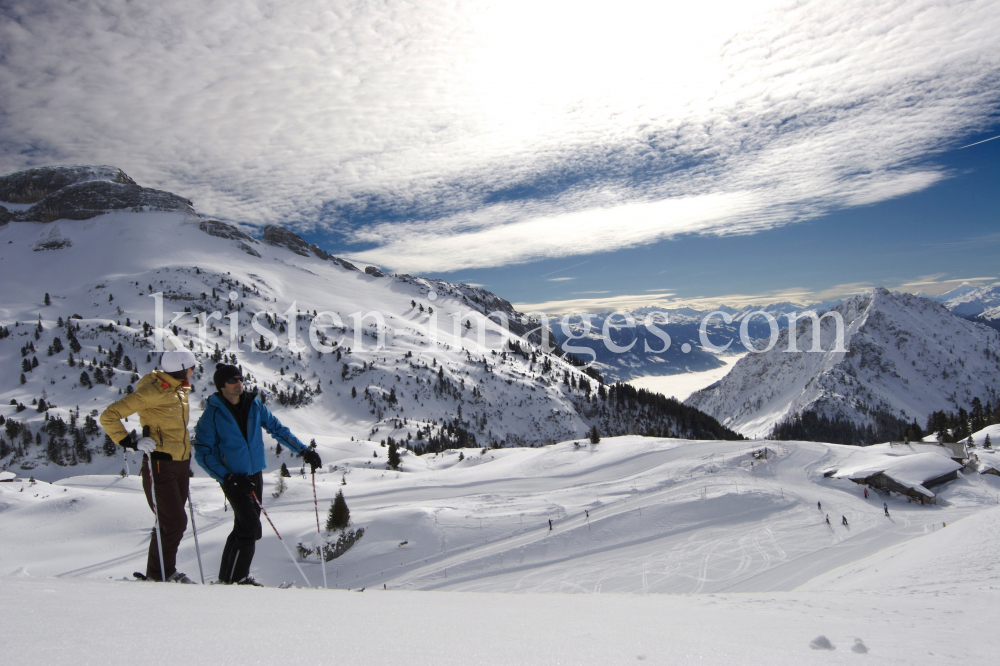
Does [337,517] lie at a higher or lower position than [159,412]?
lower

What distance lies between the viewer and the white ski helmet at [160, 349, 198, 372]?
5.84 meters

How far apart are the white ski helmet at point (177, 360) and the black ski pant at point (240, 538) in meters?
1.70

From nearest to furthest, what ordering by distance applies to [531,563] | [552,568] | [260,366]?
1. [552,568]
2. [531,563]
3. [260,366]

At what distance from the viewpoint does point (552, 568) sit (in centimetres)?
2342

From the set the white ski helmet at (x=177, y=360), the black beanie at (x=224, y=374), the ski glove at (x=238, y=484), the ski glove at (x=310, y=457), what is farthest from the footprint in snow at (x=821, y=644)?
the white ski helmet at (x=177, y=360)

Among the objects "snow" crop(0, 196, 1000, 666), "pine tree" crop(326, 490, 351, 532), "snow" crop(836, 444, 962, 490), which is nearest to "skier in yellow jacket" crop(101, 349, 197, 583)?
"snow" crop(0, 196, 1000, 666)

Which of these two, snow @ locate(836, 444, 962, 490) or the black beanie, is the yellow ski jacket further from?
snow @ locate(836, 444, 962, 490)

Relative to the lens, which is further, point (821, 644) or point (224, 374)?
point (224, 374)

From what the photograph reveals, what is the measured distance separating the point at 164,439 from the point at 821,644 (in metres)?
7.21

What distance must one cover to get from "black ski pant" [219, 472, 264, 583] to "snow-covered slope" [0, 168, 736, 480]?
8164 centimetres

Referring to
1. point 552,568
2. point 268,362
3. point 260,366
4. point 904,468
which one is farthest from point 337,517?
point 268,362

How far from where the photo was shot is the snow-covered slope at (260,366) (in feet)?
273

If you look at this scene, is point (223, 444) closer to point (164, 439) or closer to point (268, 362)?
point (164, 439)

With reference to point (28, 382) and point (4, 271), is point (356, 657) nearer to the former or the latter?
point (28, 382)
